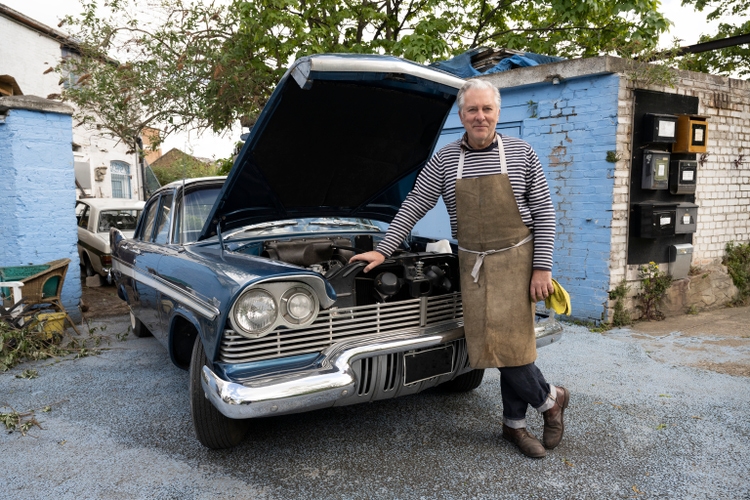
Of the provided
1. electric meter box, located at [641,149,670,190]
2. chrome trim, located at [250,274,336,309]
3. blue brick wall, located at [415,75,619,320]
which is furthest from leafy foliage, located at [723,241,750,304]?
chrome trim, located at [250,274,336,309]

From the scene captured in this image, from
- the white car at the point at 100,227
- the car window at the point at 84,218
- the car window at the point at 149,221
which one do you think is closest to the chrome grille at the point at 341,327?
the car window at the point at 149,221

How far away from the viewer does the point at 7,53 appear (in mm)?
14203

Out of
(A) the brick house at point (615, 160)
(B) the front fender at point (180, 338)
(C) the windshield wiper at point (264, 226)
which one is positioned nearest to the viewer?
(B) the front fender at point (180, 338)

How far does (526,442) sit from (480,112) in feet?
5.43

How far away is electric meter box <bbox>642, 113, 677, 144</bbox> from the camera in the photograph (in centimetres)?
534

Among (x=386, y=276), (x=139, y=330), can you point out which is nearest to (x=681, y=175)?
(x=386, y=276)

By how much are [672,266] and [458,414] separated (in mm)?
3735

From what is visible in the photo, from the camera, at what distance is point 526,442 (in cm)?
275

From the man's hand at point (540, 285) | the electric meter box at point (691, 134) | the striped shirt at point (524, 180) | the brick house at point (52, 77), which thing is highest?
the brick house at point (52, 77)

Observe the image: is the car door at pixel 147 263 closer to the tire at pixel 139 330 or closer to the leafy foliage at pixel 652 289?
the tire at pixel 139 330

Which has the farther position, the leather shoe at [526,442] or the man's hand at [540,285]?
the leather shoe at [526,442]

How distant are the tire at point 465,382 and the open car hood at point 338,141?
133 cm

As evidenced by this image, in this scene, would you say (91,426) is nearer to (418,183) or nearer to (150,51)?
(418,183)

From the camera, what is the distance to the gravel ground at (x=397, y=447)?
2.47 metres
